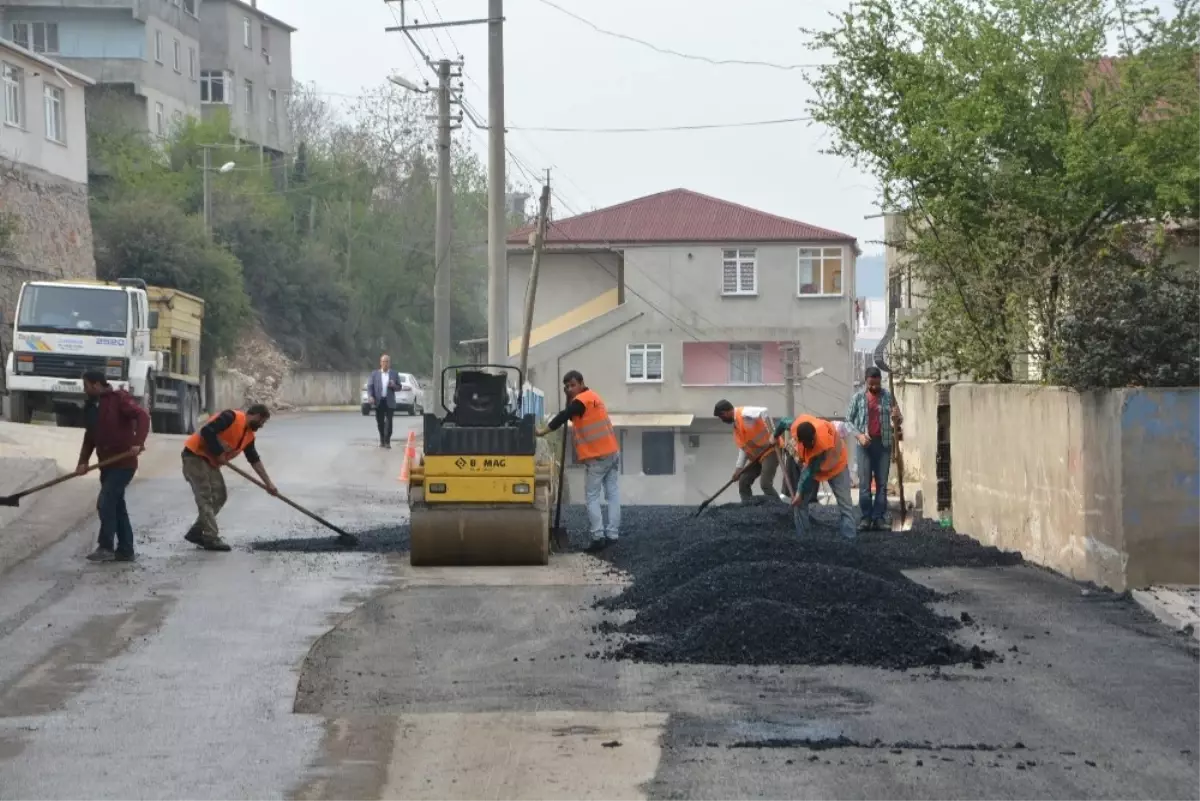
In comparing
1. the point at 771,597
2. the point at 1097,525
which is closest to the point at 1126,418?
the point at 1097,525

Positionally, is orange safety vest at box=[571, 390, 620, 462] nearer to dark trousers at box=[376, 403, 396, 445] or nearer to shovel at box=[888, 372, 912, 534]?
shovel at box=[888, 372, 912, 534]

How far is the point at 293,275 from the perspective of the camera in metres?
70.4

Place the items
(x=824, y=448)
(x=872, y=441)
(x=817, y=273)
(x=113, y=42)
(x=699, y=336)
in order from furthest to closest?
(x=113, y=42), (x=817, y=273), (x=699, y=336), (x=872, y=441), (x=824, y=448)

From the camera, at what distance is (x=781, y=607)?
11117mm

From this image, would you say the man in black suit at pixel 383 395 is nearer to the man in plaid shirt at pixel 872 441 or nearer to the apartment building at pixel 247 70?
the man in plaid shirt at pixel 872 441

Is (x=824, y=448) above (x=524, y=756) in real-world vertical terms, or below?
above

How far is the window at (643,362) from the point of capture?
5472cm

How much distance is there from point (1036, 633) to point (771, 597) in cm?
174

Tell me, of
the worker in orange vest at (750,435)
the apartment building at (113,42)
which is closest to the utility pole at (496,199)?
the worker in orange vest at (750,435)

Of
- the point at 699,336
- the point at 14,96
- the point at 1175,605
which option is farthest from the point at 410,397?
the point at 1175,605

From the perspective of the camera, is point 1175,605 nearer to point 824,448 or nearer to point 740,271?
point 824,448

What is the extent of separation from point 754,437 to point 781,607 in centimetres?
904

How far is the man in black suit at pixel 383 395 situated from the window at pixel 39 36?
132 ft

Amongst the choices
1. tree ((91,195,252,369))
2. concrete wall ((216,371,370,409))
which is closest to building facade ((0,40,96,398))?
tree ((91,195,252,369))
